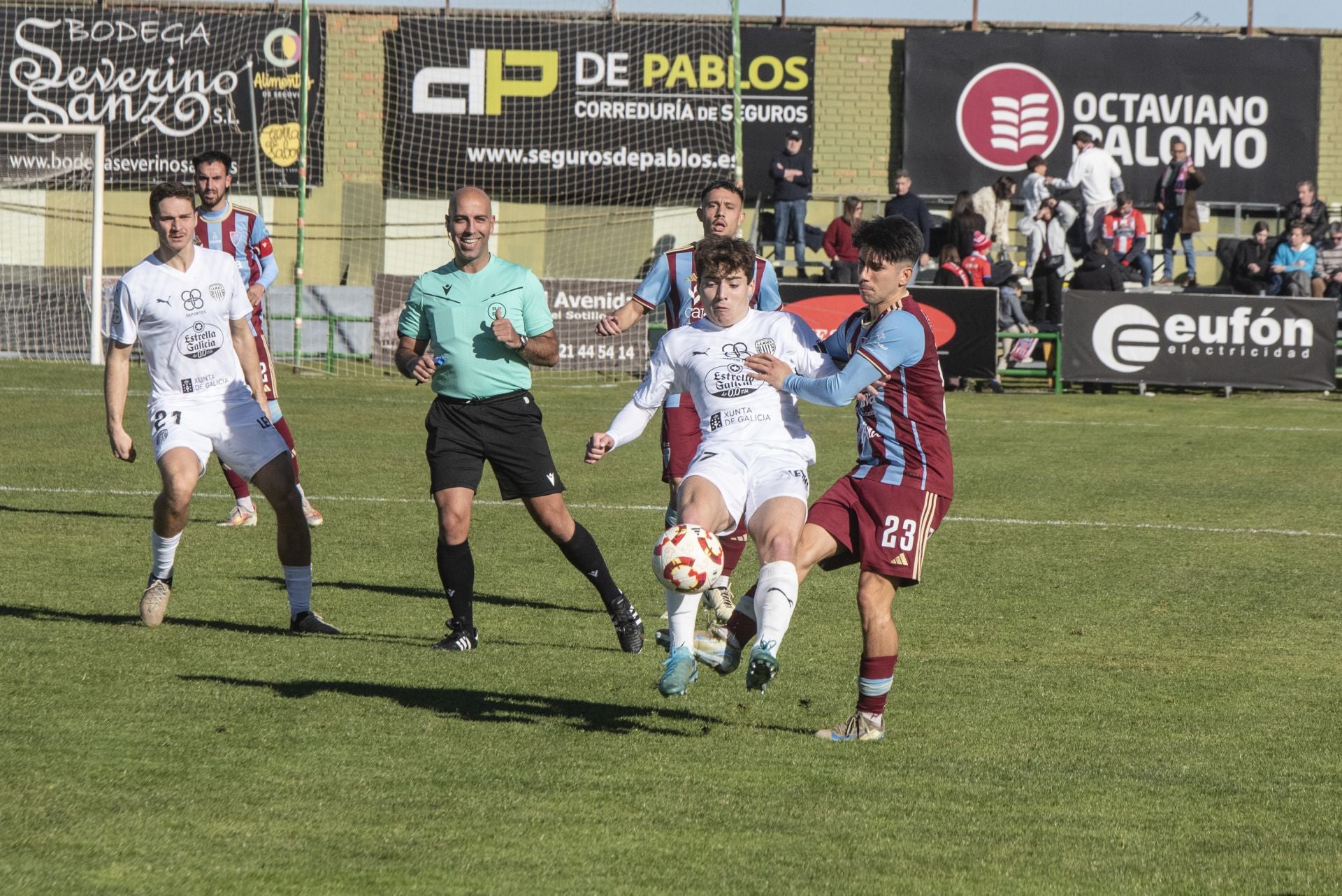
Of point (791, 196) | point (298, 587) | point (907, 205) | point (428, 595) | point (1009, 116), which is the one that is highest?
point (1009, 116)

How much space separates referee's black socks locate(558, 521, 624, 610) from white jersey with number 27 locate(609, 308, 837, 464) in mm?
1223

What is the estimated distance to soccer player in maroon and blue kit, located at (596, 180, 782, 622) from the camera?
801 centimetres

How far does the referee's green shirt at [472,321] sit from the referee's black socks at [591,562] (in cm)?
76

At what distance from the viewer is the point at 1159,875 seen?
174 inches

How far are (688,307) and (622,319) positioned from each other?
14.2 inches

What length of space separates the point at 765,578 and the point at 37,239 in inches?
1047

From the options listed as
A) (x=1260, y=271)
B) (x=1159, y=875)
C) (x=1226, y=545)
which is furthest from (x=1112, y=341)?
(x=1159, y=875)

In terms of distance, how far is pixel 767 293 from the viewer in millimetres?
8211

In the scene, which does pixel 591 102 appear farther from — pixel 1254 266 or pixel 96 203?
pixel 1254 266

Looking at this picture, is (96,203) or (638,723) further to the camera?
(96,203)

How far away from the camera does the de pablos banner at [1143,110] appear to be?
3012cm

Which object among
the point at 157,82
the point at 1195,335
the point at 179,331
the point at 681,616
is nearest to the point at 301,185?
the point at 157,82

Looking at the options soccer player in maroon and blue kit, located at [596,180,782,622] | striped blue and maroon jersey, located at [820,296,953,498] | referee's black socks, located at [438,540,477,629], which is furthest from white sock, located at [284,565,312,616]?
striped blue and maroon jersey, located at [820,296,953,498]

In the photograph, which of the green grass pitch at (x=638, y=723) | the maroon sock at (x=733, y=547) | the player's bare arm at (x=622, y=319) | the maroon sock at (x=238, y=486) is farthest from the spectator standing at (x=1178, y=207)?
the maroon sock at (x=733, y=547)
